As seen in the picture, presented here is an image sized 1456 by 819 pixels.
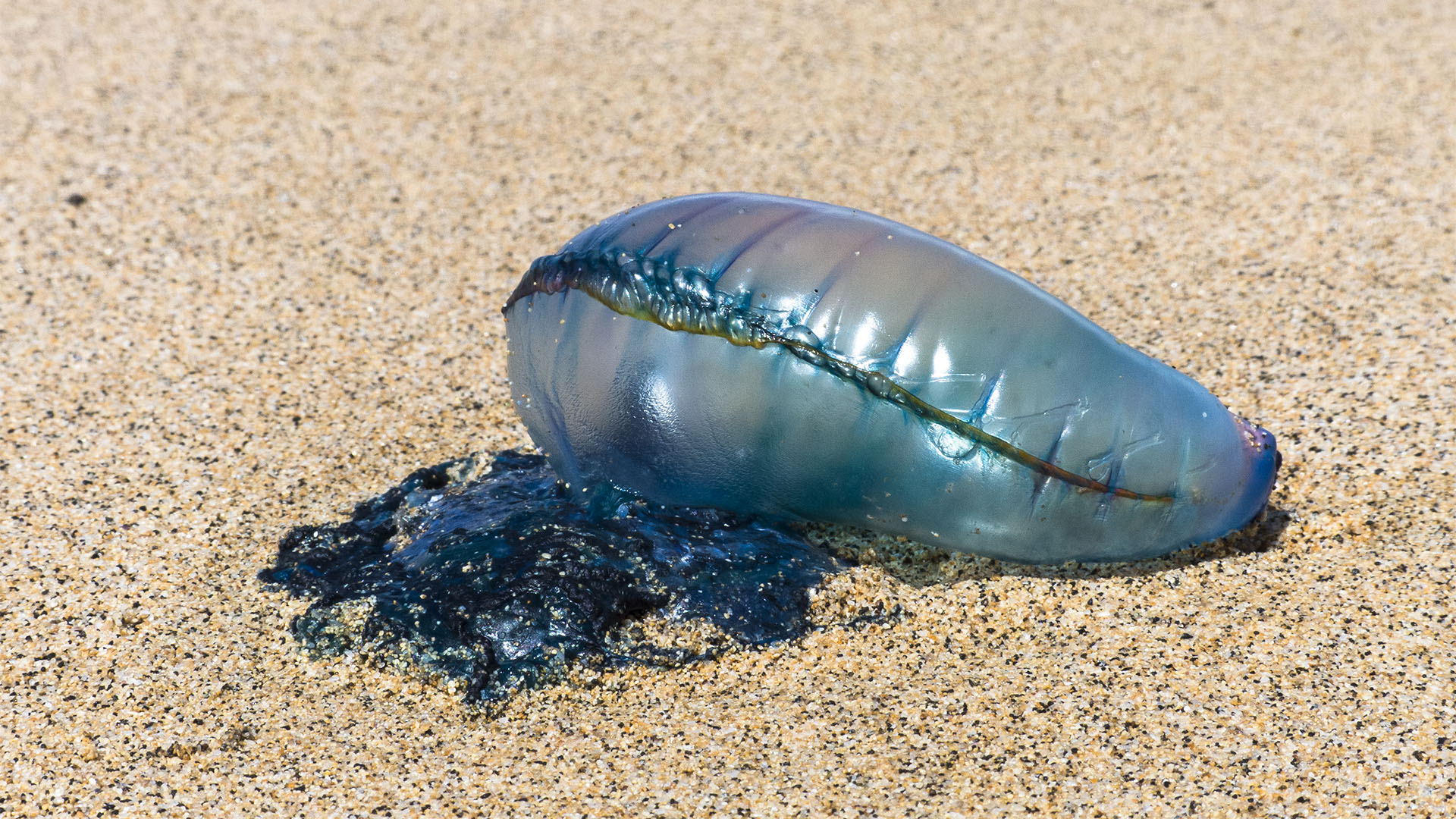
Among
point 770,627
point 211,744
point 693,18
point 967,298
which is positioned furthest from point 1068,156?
point 211,744

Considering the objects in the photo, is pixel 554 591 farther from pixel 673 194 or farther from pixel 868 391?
pixel 673 194

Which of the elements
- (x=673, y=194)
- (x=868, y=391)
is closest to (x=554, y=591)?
(x=868, y=391)

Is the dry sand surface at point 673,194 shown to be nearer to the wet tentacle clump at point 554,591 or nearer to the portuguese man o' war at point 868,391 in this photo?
the wet tentacle clump at point 554,591

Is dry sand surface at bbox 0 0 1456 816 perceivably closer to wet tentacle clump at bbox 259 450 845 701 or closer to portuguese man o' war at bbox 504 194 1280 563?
wet tentacle clump at bbox 259 450 845 701

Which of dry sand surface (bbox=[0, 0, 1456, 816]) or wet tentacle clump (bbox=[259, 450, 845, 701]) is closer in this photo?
dry sand surface (bbox=[0, 0, 1456, 816])

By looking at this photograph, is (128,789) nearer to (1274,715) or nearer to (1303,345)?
(1274,715)

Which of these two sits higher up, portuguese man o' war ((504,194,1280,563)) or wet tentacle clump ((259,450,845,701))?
portuguese man o' war ((504,194,1280,563))

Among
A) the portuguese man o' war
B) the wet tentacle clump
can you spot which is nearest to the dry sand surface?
the wet tentacle clump
